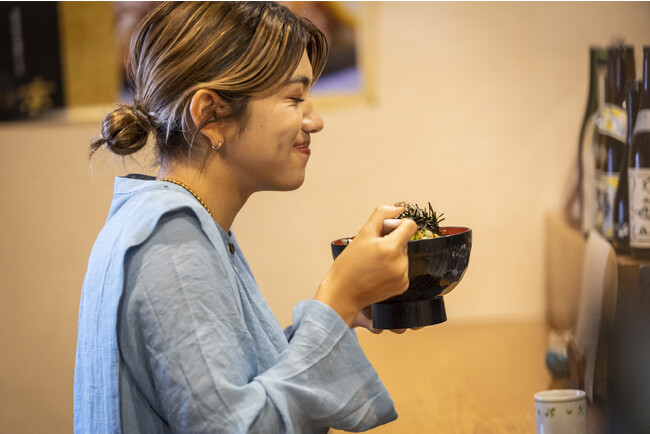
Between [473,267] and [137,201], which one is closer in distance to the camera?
→ [137,201]

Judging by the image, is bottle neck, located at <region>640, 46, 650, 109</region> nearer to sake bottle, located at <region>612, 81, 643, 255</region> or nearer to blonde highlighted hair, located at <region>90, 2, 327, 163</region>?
sake bottle, located at <region>612, 81, 643, 255</region>

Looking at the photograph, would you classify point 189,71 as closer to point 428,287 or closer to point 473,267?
point 428,287

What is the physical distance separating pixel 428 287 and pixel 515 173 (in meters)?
1.33

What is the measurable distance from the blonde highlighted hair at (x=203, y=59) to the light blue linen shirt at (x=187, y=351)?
120mm

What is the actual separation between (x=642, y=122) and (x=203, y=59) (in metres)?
0.70

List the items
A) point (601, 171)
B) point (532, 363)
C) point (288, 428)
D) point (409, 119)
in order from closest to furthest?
1. point (288, 428)
2. point (601, 171)
3. point (532, 363)
4. point (409, 119)

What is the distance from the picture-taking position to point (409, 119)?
2059mm

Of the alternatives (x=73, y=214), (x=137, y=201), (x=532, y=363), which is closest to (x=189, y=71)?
(x=137, y=201)

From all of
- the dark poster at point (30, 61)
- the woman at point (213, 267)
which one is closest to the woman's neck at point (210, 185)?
the woman at point (213, 267)

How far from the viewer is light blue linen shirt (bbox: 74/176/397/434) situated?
67 cm

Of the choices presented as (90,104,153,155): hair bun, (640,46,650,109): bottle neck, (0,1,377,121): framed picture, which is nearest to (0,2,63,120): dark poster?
(0,1,377,121): framed picture

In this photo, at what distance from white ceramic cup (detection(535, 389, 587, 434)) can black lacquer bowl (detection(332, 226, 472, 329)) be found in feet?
0.62

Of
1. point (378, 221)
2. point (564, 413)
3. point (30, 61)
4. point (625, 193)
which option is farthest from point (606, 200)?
point (30, 61)

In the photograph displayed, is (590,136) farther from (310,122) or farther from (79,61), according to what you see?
(79,61)
